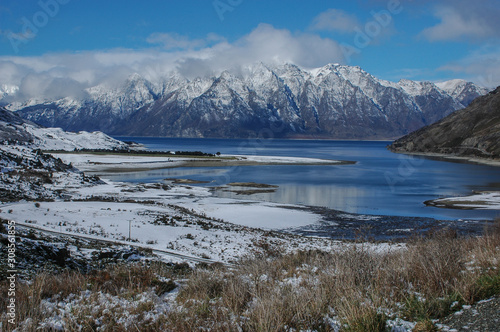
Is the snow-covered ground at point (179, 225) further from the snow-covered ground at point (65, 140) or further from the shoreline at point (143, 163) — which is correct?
the snow-covered ground at point (65, 140)

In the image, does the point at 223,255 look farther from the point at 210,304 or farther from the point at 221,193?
the point at 221,193

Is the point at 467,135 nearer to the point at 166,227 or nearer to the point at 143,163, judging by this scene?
the point at 143,163

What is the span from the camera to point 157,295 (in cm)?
673

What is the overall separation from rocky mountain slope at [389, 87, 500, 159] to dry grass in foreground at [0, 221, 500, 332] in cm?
10115

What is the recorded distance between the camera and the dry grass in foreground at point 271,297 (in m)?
5.38

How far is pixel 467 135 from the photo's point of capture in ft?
399

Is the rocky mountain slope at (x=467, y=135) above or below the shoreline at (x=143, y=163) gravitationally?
above

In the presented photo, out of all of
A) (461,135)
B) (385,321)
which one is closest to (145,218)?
(385,321)

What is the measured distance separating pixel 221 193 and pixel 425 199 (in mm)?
20387

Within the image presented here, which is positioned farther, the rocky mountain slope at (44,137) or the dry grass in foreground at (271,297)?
the rocky mountain slope at (44,137)

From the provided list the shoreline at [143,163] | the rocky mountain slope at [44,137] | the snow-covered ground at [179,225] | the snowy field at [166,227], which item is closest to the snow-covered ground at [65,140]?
the rocky mountain slope at [44,137]

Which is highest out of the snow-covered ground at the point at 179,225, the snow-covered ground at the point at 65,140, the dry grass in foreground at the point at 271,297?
→ the snow-covered ground at the point at 65,140

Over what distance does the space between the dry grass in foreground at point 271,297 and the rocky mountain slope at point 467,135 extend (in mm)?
101155

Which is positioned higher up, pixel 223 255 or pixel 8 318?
pixel 8 318
